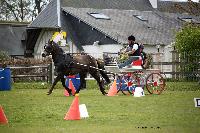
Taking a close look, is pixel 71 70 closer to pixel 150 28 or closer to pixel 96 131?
pixel 96 131

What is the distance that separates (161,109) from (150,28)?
37.2 m

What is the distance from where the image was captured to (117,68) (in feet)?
74.1

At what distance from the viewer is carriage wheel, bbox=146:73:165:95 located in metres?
22.8

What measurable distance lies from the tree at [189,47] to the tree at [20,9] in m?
44.4

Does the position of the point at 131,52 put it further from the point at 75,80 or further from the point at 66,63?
the point at 75,80

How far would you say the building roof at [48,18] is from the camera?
52.2 metres

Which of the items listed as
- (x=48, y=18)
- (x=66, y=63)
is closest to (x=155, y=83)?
(x=66, y=63)

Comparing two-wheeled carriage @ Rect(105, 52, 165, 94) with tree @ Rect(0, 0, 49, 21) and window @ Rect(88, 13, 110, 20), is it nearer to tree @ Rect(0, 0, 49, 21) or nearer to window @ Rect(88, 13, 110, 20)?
window @ Rect(88, 13, 110, 20)

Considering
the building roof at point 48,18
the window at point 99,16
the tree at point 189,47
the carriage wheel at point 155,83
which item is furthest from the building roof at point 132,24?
the carriage wheel at point 155,83

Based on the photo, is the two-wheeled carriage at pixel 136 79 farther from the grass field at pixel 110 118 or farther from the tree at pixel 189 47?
the tree at pixel 189 47

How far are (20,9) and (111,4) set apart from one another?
26.0m

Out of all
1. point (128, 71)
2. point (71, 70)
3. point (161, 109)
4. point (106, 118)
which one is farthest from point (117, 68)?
point (106, 118)

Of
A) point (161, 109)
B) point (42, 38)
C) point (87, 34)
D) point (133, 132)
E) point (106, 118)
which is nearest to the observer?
point (133, 132)

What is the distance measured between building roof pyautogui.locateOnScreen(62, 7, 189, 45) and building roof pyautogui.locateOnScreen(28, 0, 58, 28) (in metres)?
1.36
